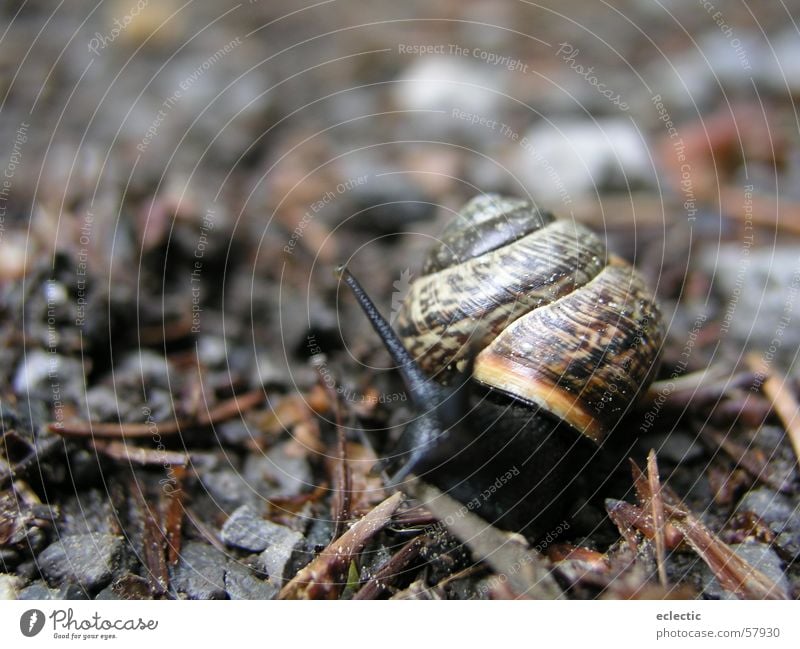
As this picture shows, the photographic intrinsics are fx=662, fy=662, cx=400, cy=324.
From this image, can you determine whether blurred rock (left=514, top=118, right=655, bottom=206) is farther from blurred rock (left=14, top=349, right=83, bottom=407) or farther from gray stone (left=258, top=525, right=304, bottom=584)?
blurred rock (left=14, top=349, right=83, bottom=407)

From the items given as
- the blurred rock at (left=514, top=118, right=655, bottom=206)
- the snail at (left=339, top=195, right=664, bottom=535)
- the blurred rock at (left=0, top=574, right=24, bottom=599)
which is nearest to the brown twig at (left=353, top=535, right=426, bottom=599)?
the snail at (left=339, top=195, right=664, bottom=535)

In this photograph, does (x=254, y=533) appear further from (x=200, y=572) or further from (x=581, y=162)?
(x=581, y=162)

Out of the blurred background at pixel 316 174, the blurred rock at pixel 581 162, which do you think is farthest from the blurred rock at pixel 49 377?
the blurred rock at pixel 581 162

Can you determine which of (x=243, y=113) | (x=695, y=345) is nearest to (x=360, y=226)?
(x=243, y=113)

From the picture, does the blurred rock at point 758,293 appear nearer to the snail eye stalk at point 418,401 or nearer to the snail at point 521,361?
the snail at point 521,361

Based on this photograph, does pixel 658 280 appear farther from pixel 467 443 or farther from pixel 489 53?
pixel 489 53
